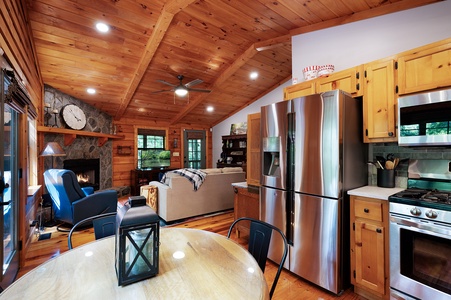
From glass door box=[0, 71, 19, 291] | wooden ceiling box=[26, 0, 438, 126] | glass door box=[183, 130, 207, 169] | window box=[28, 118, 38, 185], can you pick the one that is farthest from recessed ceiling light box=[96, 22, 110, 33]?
glass door box=[183, 130, 207, 169]

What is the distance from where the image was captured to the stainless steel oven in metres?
1.53

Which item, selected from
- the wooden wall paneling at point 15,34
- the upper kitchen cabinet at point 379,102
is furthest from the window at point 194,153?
the upper kitchen cabinet at point 379,102

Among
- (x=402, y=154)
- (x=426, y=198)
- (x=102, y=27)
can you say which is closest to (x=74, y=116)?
(x=102, y=27)

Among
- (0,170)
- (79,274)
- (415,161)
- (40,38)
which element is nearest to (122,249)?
(79,274)

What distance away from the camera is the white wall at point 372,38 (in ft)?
6.93

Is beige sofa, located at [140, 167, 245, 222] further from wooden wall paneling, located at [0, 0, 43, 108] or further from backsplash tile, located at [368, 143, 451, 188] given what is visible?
backsplash tile, located at [368, 143, 451, 188]

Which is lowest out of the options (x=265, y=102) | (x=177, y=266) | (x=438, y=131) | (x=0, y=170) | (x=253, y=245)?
(x=253, y=245)

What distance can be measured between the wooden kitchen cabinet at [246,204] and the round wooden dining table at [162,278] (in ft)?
5.96

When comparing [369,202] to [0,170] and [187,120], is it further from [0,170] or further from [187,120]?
[187,120]

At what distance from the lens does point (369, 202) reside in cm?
193

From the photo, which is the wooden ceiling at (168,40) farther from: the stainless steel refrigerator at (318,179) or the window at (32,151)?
the stainless steel refrigerator at (318,179)

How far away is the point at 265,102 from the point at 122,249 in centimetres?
633

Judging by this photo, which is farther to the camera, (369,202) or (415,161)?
(415,161)

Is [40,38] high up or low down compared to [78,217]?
up
